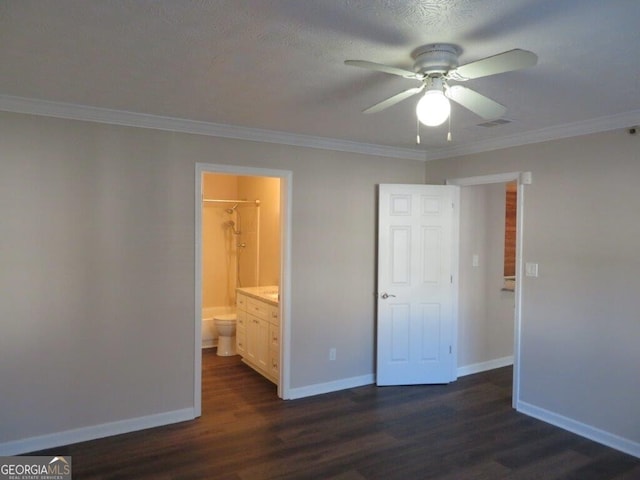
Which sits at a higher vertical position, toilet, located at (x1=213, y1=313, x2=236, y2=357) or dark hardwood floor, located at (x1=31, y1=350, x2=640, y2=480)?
toilet, located at (x1=213, y1=313, x2=236, y2=357)

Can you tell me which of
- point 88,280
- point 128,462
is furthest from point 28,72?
point 128,462

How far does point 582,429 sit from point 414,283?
1.87m

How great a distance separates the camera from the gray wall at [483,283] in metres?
4.98

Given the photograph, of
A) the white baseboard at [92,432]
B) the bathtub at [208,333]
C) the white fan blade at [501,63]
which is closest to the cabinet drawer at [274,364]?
the white baseboard at [92,432]

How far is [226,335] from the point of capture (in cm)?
573

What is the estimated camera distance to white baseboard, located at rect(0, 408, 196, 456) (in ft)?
10.2

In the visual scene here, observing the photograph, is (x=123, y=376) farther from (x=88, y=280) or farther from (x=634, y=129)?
(x=634, y=129)

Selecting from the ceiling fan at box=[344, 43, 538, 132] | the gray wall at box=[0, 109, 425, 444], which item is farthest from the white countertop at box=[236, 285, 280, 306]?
the ceiling fan at box=[344, 43, 538, 132]

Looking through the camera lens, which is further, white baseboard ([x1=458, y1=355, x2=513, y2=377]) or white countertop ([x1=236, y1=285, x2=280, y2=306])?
white baseboard ([x1=458, y1=355, x2=513, y2=377])

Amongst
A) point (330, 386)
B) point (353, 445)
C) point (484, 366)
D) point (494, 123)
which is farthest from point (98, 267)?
point (484, 366)

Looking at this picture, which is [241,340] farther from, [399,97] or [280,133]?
[399,97]

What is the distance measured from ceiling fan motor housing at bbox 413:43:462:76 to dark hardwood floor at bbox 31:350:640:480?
248cm

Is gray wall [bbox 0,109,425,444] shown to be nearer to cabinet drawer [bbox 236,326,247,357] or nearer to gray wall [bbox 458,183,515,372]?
cabinet drawer [bbox 236,326,247,357]

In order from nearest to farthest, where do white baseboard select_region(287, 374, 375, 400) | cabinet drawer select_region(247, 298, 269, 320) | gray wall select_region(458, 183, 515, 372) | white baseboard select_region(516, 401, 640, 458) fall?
white baseboard select_region(516, 401, 640, 458), white baseboard select_region(287, 374, 375, 400), cabinet drawer select_region(247, 298, 269, 320), gray wall select_region(458, 183, 515, 372)
